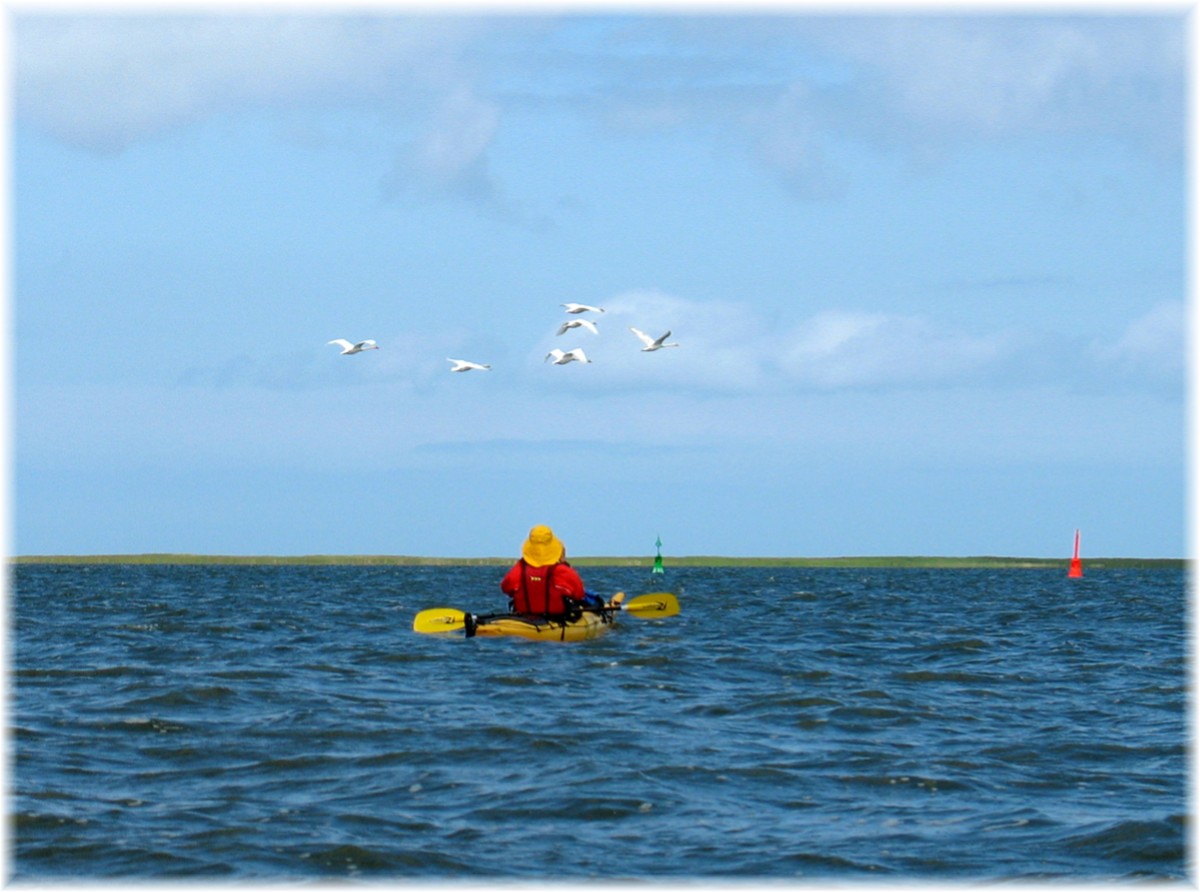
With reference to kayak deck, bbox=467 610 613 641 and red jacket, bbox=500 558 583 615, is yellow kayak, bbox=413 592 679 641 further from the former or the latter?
red jacket, bbox=500 558 583 615

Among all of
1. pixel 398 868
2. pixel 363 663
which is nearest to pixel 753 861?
pixel 398 868

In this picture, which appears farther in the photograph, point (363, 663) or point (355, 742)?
point (363, 663)

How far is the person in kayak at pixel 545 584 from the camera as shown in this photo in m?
29.9

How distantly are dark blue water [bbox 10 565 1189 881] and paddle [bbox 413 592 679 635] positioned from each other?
0.51m

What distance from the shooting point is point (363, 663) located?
27.8 meters

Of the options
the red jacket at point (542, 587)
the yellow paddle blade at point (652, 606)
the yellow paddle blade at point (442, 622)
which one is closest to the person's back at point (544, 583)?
the red jacket at point (542, 587)

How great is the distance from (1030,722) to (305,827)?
1205 centimetres

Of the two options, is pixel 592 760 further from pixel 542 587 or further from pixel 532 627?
pixel 542 587

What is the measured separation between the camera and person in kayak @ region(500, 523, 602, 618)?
29.9m

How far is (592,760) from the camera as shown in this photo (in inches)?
687

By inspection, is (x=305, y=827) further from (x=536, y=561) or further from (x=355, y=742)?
(x=536, y=561)

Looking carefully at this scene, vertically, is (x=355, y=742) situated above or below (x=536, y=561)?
below

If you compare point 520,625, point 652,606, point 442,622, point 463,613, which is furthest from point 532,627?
point 652,606

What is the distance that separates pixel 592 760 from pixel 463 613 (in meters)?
14.6
